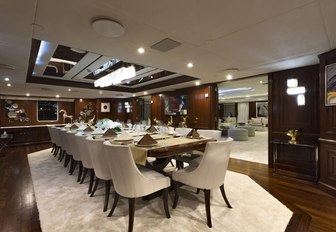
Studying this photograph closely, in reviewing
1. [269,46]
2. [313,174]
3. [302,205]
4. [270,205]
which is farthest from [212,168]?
[313,174]

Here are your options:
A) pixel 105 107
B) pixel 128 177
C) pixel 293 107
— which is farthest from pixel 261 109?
pixel 128 177

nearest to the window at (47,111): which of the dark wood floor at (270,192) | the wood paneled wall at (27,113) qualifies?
the wood paneled wall at (27,113)

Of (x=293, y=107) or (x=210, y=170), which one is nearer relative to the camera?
(x=210, y=170)

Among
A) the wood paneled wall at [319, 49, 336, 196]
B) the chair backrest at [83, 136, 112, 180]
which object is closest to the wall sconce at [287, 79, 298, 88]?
the wood paneled wall at [319, 49, 336, 196]

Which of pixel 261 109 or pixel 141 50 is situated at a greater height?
pixel 141 50

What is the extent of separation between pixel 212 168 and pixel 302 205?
5.34 feet

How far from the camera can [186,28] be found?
85.3 inches

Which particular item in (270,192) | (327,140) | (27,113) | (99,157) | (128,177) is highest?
(27,113)

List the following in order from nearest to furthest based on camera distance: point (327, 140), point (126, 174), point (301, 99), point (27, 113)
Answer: point (126, 174)
point (327, 140)
point (301, 99)
point (27, 113)

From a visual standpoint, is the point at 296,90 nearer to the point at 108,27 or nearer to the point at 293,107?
the point at 293,107

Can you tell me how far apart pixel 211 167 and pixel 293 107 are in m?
3.22

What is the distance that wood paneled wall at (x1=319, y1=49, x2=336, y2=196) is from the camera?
9.43ft

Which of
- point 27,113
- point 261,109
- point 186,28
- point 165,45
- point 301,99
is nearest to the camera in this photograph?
point 186,28

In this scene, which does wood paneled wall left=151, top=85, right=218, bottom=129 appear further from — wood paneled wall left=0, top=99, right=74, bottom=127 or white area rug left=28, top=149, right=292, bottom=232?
wood paneled wall left=0, top=99, right=74, bottom=127
